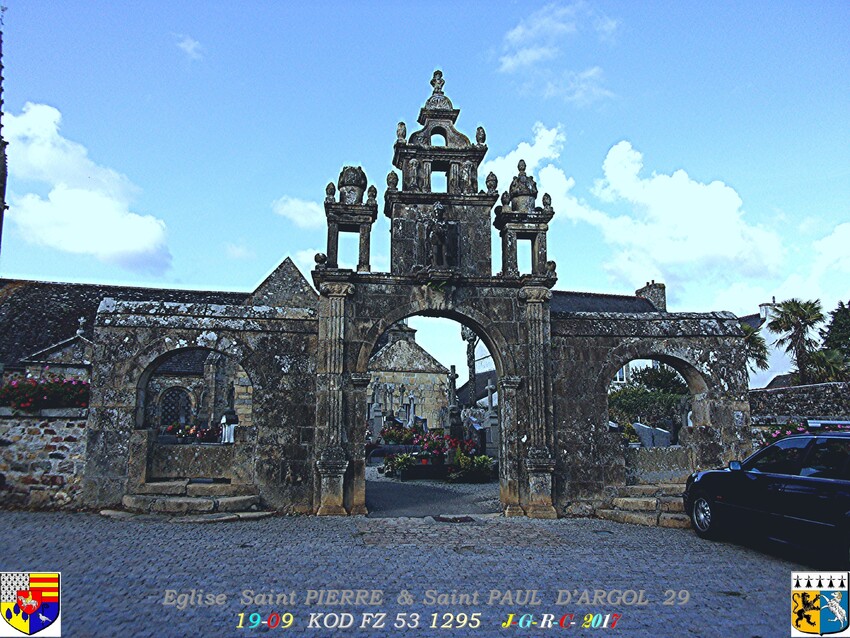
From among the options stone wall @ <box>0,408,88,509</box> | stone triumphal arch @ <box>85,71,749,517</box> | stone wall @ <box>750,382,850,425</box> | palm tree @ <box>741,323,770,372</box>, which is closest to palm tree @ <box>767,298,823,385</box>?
palm tree @ <box>741,323,770,372</box>

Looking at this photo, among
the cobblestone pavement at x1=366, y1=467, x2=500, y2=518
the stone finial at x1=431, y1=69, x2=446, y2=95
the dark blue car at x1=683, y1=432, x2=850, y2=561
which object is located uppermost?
the stone finial at x1=431, y1=69, x2=446, y2=95

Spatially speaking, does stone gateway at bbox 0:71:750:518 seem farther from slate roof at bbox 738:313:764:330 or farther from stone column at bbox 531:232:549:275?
slate roof at bbox 738:313:764:330

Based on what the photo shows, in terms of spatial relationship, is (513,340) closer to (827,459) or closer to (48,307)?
(827,459)

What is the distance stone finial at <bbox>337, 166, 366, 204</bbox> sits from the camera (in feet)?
35.9

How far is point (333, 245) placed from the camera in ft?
35.2

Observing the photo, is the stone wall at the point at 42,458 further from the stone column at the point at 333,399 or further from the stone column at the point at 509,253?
the stone column at the point at 509,253

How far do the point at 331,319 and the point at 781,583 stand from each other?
24.3 feet

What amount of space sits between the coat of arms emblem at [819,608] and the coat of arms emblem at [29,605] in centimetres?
574

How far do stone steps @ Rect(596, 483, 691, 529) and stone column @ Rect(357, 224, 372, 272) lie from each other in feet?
19.8

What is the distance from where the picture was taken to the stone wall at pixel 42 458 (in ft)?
31.3

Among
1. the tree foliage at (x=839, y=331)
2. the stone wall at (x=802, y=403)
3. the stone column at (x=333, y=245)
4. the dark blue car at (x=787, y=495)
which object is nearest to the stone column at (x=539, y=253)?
the stone column at (x=333, y=245)

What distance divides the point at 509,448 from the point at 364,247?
4.50m

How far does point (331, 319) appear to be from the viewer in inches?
408

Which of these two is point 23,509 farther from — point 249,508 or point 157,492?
point 249,508
